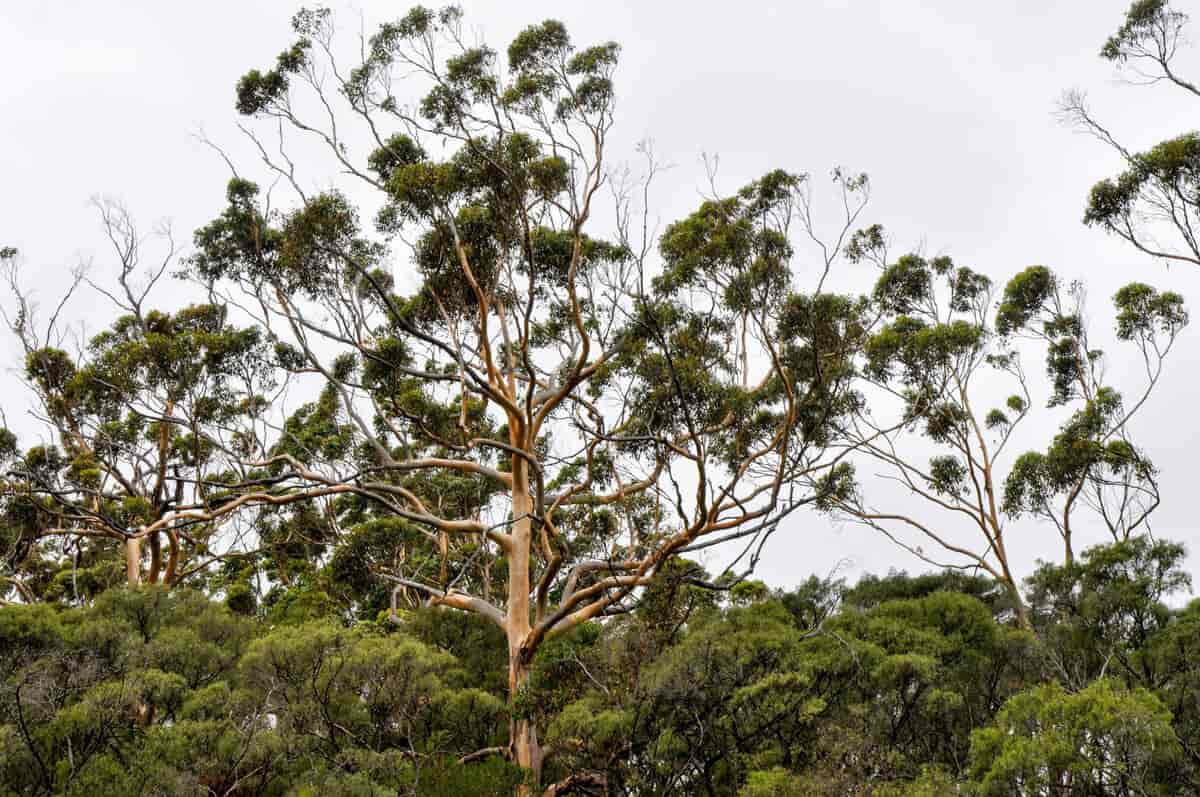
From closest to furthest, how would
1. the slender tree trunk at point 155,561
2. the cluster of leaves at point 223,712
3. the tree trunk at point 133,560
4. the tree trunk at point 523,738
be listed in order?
the cluster of leaves at point 223,712 < the tree trunk at point 523,738 < the slender tree trunk at point 155,561 < the tree trunk at point 133,560

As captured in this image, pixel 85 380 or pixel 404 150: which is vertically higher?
pixel 404 150

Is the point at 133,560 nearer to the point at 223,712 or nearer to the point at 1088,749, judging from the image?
the point at 223,712

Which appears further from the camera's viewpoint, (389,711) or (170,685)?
(389,711)

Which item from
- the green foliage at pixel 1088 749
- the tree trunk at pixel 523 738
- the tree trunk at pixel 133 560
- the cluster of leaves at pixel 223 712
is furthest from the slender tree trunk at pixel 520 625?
the tree trunk at pixel 133 560

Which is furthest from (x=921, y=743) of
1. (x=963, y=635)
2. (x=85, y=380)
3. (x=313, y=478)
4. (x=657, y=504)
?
(x=85, y=380)

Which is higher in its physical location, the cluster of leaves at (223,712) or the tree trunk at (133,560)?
the tree trunk at (133,560)

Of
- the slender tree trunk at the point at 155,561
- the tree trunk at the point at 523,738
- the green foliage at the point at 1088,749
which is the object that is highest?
the slender tree trunk at the point at 155,561

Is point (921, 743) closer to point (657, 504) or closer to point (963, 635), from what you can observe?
point (963, 635)

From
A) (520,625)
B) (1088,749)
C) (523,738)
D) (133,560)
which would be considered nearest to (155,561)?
(133,560)

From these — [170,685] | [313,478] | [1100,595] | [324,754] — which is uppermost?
[313,478]

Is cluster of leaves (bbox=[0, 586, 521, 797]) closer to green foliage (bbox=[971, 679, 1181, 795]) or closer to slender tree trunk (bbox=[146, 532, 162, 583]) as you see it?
slender tree trunk (bbox=[146, 532, 162, 583])

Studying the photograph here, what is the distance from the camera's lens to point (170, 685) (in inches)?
444

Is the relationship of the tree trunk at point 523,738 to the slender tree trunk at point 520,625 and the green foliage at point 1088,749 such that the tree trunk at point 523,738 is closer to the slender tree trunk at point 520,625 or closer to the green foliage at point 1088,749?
the slender tree trunk at point 520,625

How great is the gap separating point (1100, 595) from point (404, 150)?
1309 cm
